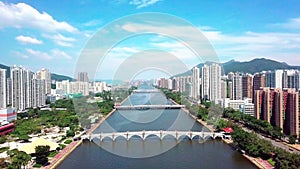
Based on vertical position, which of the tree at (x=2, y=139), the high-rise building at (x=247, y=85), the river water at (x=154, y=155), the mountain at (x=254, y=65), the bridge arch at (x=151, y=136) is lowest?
the river water at (x=154, y=155)

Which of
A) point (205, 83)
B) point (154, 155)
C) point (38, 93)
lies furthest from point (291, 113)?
point (38, 93)

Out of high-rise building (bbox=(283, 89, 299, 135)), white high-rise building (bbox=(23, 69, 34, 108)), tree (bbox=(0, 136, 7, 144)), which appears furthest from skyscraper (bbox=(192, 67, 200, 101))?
tree (bbox=(0, 136, 7, 144))

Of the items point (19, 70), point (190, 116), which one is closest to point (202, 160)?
point (190, 116)

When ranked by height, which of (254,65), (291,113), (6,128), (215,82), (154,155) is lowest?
(154,155)

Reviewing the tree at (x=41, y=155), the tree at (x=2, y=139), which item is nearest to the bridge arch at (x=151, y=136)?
the tree at (x=41, y=155)

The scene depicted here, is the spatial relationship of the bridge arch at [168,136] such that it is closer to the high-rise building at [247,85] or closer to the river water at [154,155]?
the river water at [154,155]

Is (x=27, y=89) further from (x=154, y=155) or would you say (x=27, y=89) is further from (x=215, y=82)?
(x=154, y=155)

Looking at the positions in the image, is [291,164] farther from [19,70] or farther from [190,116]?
[19,70]
